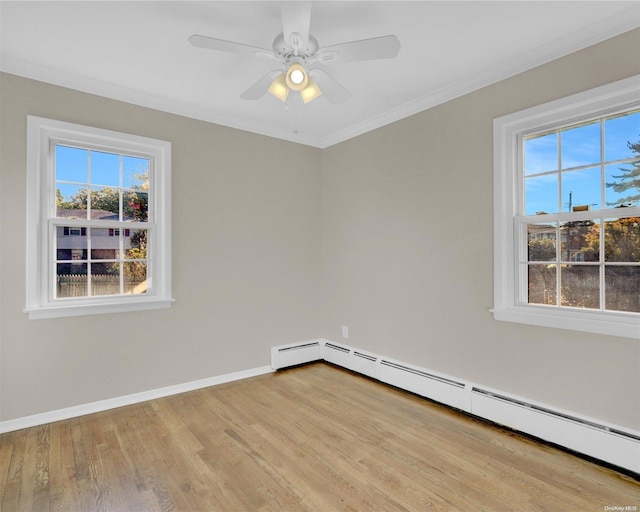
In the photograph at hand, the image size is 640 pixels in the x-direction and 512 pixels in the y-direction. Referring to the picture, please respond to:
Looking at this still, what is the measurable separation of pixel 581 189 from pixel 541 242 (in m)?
0.42

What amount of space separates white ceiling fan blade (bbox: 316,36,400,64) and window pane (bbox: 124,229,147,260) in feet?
7.16

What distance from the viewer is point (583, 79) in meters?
2.25

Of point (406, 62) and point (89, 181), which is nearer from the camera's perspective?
point (406, 62)

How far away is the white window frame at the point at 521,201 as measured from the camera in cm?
215

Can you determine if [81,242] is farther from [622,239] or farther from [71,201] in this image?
[622,239]

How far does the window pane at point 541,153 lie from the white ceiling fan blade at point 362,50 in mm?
1357

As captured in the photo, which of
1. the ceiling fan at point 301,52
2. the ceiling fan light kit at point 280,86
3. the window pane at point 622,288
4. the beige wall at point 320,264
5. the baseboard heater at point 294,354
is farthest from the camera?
the baseboard heater at point 294,354

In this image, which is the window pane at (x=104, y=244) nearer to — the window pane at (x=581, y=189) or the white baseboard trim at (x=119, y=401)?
the white baseboard trim at (x=119, y=401)

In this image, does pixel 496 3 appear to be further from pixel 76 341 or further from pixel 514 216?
pixel 76 341

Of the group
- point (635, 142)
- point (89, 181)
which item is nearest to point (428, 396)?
point (635, 142)

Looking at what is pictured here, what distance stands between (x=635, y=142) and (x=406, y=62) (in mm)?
1529

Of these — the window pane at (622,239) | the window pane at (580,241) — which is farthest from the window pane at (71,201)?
the window pane at (622,239)

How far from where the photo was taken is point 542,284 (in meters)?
2.56

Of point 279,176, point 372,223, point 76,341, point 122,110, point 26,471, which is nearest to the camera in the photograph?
point 26,471
